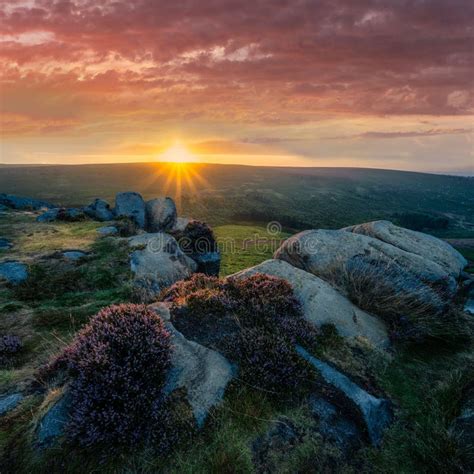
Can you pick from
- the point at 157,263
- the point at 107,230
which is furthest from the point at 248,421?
the point at 107,230

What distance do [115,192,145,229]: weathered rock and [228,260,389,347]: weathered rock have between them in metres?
20.3

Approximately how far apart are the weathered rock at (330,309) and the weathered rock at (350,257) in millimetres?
1753

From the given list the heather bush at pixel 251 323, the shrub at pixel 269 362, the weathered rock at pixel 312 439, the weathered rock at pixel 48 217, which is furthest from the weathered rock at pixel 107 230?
the weathered rock at pixel 312 439

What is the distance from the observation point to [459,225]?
617 ft

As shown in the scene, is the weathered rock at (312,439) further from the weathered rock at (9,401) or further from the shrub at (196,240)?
the shrub at (196,240)

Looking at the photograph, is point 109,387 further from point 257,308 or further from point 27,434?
point 257,308

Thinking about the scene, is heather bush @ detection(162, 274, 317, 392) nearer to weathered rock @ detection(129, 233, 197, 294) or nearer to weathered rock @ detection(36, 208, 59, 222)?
weathered rock @ detection(129, 233, 197, 294)

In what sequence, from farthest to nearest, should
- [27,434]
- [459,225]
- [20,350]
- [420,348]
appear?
[459,225], [420,348], [20,350], [27,434]

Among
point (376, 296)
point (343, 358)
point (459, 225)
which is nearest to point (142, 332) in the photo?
point (343, 358)

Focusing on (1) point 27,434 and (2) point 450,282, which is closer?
(1) point 27,434

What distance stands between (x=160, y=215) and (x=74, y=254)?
14.0m

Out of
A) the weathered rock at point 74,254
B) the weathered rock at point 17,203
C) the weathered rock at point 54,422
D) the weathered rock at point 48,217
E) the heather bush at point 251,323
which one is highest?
the heather bush at point 251,323

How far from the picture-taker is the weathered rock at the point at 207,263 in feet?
58.4

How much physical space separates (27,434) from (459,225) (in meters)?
228
